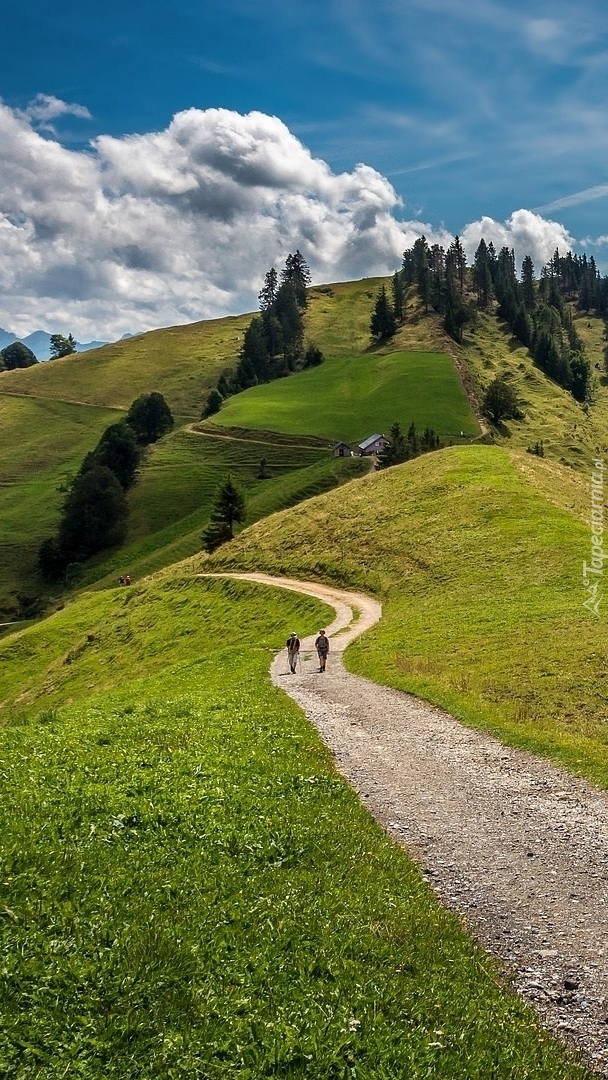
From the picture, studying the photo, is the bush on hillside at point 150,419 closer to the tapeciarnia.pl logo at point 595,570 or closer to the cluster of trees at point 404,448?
the cluster of trees at point 404,448

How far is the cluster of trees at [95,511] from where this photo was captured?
109m

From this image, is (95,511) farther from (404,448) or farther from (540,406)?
(540,406)

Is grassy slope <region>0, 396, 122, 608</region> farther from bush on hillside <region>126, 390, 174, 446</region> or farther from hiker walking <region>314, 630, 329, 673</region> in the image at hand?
hiker walking <region>314, 630, 329, 673</region>

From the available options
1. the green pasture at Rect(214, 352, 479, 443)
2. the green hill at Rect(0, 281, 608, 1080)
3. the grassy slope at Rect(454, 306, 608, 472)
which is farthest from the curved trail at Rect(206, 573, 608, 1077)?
the green pasture at Rect(214, 352, 479, 443)

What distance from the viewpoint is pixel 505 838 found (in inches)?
508

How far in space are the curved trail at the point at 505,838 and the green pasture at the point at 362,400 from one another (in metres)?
A: 112

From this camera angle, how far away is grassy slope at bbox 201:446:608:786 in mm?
23814

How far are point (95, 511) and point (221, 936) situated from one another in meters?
110

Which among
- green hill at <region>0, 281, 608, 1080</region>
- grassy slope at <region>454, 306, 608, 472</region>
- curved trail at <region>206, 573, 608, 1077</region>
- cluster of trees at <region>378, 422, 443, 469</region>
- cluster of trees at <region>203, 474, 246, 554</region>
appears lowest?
curved trail at <region>206, 573, 608, 1077</region>

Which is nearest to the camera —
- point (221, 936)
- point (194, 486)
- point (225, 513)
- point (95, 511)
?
point (221, 936)

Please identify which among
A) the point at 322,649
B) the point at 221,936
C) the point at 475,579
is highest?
the point at 475,579

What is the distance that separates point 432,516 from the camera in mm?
58750

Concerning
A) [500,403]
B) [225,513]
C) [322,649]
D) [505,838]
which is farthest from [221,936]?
[500,403]

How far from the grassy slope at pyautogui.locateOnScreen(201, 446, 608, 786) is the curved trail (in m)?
1.81
